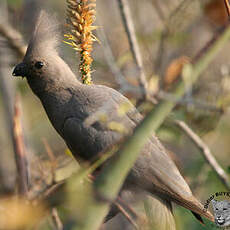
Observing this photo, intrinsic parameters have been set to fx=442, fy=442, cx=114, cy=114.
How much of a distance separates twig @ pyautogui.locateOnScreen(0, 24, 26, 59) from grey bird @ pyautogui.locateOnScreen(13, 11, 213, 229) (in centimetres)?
124

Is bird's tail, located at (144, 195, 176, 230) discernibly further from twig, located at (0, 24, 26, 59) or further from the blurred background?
twig, located at (0, 24, 26, 59)

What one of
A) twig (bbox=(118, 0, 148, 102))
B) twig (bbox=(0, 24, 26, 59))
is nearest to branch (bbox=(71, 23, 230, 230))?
twig (bbox=(118, 0, 148, 102))

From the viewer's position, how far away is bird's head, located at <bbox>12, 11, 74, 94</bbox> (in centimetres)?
169

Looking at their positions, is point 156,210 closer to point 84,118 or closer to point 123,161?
point 84,118

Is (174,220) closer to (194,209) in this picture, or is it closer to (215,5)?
(194,209)

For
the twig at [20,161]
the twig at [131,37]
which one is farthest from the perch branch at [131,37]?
the twig at [20,161]

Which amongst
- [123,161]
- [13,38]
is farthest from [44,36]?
[13,38]

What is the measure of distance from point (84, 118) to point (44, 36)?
355 millimetres

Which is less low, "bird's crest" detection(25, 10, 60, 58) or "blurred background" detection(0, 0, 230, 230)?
"bird's crest" detection(25, 10, 60, 58)

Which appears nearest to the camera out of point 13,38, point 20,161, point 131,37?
point 20,161

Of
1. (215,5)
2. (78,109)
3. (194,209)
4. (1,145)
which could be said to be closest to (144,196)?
(194,209)

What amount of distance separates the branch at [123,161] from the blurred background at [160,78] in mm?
784

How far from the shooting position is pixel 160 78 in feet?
11.0

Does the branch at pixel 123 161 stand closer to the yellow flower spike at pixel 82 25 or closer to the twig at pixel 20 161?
the twig at pixel 20 161
